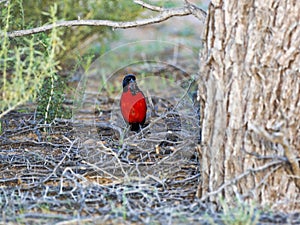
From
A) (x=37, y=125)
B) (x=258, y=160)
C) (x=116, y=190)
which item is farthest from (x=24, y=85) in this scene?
(x=37, y=125)

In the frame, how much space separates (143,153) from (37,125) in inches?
26.0

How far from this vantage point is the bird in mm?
3059

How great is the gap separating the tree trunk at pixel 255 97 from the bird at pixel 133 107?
100 cm

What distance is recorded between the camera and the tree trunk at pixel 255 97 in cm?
196

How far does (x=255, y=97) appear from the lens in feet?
6.51

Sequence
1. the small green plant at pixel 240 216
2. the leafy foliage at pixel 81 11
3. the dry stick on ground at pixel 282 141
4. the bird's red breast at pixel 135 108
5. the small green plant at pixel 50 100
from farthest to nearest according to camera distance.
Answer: the leafy foliage at pixel 81 11, the small green plant at pixel 50 100, the bird's red breast at pixel 135 108, the dry stick on ground at pixel 282 141, the small green plant at pixel 240 216

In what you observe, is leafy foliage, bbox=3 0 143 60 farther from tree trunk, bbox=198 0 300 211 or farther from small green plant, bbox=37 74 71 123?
tree trunk, bbox=198 0 300 211

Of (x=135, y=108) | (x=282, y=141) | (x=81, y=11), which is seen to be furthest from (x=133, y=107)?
(x=81, y=11)

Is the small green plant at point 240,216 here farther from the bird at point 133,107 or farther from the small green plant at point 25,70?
the bird at point 133,107

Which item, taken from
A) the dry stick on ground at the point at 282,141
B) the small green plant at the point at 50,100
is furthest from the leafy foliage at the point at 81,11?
the dry stick on ground at the point at 282,141

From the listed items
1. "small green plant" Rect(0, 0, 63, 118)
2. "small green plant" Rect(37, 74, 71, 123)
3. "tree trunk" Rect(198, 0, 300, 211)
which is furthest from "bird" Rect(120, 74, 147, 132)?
"tree trunk" Rect(198, 0, 300, 211)

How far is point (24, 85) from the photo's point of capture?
204 cm

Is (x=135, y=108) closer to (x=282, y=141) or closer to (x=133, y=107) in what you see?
(x=133, y=107)

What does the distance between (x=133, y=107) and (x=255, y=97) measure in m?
1.15
